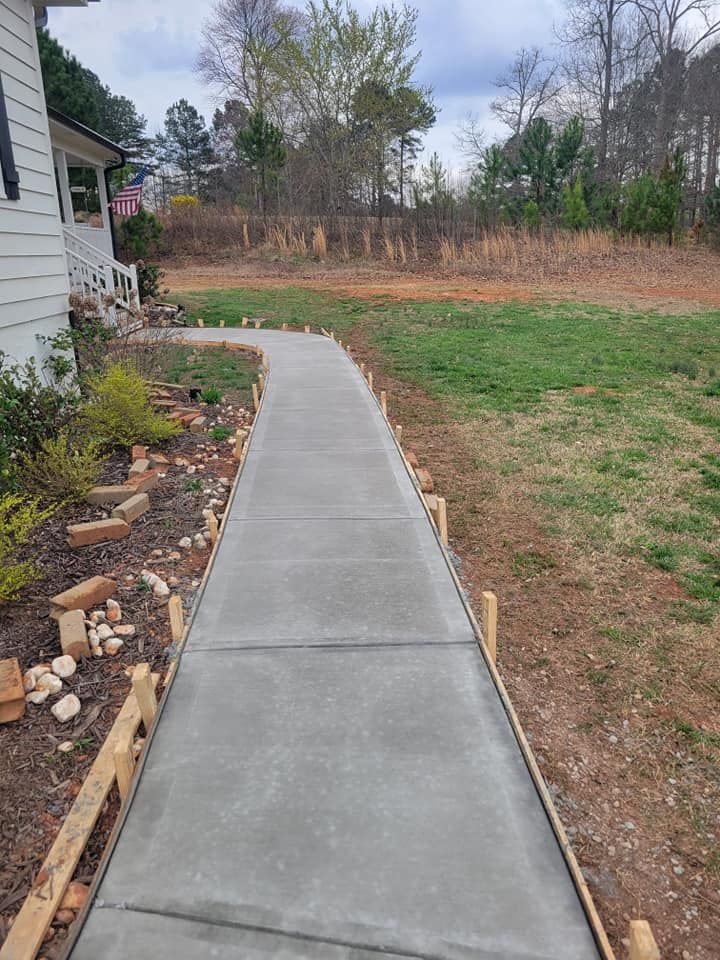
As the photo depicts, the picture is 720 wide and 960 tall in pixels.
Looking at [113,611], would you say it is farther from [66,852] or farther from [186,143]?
[186,143]

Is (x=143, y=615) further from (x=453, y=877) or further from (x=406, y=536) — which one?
(x=453, y=877)

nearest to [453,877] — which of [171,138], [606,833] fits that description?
[606,833]

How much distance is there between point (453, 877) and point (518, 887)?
160 millimetres

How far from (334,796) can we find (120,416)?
4023 mm

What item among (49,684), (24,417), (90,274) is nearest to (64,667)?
(49,684)

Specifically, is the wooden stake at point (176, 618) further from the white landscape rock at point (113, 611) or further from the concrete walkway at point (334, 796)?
the white landscape rock at point (113, 611)

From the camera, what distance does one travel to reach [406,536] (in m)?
3.79

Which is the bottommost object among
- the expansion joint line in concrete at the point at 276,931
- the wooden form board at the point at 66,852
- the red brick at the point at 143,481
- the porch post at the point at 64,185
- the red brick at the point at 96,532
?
the wooden form board at the point at 66,852

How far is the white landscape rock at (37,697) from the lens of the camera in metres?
2.62

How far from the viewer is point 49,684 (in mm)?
2693

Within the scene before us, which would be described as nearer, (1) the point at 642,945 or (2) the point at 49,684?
(1) the point at 642,945

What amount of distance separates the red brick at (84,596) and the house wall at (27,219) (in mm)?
2864

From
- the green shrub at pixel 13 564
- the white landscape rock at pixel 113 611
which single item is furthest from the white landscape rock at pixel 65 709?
the green shrub at pixel 13 564

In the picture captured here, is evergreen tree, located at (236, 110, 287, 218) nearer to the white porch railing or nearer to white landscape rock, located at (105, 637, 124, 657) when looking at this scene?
the white porch railing
